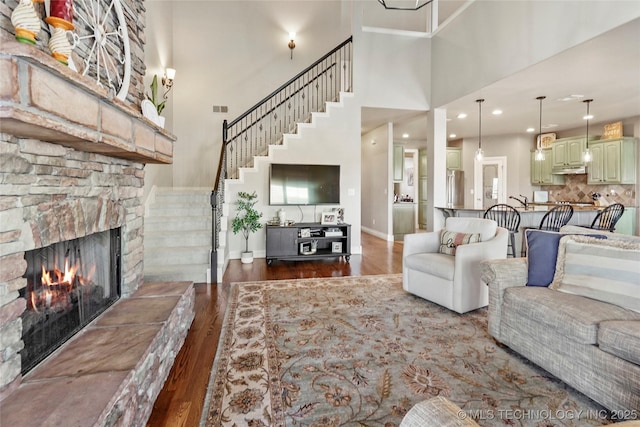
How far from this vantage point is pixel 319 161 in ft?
18.2

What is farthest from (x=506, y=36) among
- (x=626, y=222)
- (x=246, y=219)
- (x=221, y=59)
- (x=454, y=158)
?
(x=221, y=59)

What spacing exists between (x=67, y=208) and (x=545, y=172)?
9277 millimetres

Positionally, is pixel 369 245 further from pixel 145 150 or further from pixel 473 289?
pixel 145 150

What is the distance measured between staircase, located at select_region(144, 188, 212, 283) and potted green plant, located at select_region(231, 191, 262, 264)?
0.49 m

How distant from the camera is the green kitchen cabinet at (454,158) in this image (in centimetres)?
885

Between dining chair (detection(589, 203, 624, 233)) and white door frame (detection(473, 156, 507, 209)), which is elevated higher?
white door frame (detection(473, 156, 507, 209))

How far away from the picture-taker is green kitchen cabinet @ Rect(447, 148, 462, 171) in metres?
8.85

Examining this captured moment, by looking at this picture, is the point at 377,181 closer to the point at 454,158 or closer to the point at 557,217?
the point at 454,158

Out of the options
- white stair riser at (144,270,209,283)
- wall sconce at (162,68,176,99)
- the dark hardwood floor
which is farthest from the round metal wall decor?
wall sconce at (162,68,176,99)

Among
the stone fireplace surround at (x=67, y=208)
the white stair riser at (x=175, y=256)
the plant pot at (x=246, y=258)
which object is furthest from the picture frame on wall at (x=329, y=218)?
the stone fireplace surround at (x=67, y=208)

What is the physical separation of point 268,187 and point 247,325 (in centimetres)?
305

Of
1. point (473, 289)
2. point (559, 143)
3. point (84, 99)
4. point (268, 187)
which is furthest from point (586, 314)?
point (559, 143)

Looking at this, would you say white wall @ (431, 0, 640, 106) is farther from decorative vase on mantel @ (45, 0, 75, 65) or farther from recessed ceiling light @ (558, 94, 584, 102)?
decorative vase on mantel @ (45, 0, 75, 65)

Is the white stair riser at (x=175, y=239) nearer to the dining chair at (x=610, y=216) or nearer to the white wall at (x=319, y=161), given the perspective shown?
the white wall at (x=319, y=161)
